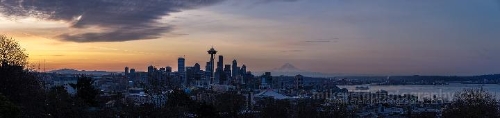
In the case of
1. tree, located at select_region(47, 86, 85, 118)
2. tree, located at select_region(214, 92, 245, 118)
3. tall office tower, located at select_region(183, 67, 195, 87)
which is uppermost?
tall office tower, located at select_region(183, 67, 195, 87)

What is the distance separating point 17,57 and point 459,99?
19.0 meters

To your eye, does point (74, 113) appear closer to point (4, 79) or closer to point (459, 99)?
point (4, 79)

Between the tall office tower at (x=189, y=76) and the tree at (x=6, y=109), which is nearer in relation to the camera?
the tree at (x=6, y=109)

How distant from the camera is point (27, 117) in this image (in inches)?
834

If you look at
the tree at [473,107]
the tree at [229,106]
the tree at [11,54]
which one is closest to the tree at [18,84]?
the tree at [11,54]

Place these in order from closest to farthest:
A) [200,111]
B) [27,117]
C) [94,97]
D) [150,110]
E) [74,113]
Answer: [27,117] < [74,113] < [150,110] < [200,111] < [94,97]

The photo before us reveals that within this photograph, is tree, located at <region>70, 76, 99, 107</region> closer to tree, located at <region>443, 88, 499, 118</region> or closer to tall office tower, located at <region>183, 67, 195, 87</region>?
tree, located at <region>443, 88, 499, 118</region>

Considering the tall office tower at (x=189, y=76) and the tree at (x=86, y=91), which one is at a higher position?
the tall office tower at (x=189, y=76)

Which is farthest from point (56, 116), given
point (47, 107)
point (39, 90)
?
point (39, 90)

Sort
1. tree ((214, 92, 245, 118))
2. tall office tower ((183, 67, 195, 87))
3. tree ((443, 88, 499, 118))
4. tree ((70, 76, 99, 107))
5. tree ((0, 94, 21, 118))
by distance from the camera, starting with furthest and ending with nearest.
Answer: tall office tower ((183, 67, 195, 87)), tree ((214, 92, 245, 118)), tree ((70, 76, 99, 107)), tree ((443, 88, 499, 118)), tree ((0, 94, 21, 118))

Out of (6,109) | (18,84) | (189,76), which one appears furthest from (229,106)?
(189,76)

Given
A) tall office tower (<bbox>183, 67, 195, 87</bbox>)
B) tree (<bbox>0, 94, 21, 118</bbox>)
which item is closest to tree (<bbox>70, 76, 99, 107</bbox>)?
tree (<bbox>0, 94, 21, 118</bbox>)

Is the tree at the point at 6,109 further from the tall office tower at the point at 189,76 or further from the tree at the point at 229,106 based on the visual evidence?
the tall office tower at the point at 189,76

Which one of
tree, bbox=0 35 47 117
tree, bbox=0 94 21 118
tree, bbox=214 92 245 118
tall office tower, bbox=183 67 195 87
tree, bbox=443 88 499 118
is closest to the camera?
tree, bbox=0 94 21 118
